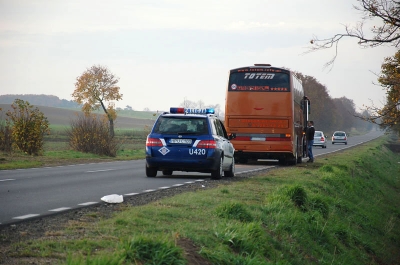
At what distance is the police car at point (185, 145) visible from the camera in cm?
1900

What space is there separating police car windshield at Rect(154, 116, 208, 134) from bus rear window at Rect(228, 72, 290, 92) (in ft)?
32.1

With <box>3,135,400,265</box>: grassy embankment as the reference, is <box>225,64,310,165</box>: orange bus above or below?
above

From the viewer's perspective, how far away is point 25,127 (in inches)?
1314

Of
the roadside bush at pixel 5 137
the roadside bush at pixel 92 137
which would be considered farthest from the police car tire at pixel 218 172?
the roadside bush at pixel 92 137

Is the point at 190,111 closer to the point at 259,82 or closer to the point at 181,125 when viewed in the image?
the point at 181,125

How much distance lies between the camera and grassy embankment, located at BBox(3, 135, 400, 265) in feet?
22.5

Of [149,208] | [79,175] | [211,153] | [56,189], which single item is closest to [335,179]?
[211,153]

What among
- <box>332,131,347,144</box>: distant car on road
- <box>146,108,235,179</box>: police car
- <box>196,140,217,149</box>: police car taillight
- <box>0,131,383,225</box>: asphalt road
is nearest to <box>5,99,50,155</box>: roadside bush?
<box>0,131,383,225</box>: asphalt road

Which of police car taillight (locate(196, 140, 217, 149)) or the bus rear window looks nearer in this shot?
police car taillight (locate(196, 140, 217, 149))

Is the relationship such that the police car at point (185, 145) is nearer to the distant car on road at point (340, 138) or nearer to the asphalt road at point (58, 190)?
the asphalt road at point (58, 190)

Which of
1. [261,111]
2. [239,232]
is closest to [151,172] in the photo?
[261,111]

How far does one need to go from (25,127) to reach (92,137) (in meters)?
5.16

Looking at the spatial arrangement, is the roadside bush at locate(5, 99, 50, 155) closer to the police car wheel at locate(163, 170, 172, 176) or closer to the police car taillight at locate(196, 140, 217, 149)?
the police car wheel at locate(163, 170, 172, 176)

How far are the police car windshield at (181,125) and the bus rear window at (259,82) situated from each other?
9.80m
